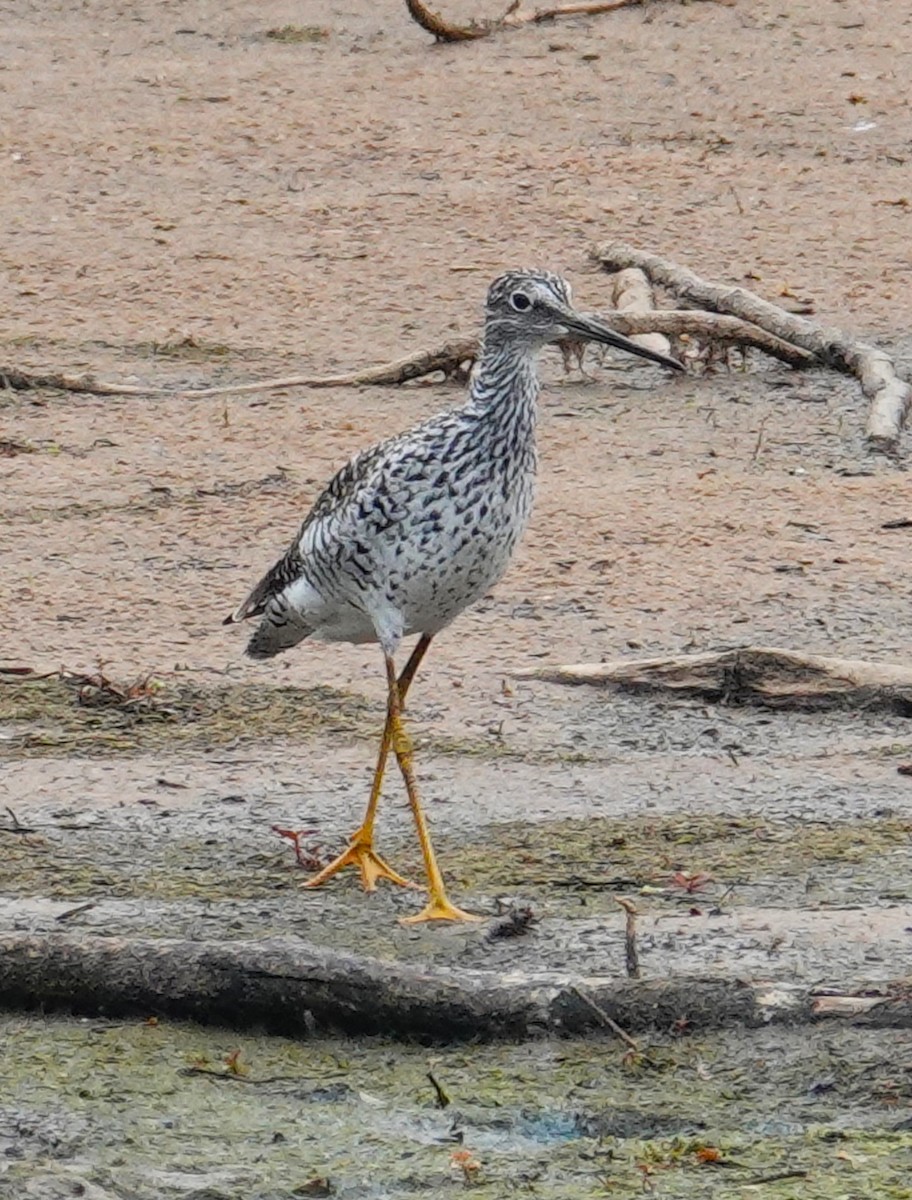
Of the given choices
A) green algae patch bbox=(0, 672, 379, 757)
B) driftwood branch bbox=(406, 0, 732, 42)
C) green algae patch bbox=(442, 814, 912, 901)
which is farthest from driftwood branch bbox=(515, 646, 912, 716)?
driftwood branch bbox=(406, 0, 732, 42)

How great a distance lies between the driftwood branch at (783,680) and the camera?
7.47 m

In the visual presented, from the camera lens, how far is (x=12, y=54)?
51.1 feet

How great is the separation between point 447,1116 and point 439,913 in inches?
37.2

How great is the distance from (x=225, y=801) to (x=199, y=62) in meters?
9.28

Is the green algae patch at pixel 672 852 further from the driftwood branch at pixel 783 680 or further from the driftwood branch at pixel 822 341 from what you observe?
the driftwood branch at pixel 822 341

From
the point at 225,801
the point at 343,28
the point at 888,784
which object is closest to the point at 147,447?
the point at 225,801

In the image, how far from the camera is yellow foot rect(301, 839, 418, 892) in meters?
6.37

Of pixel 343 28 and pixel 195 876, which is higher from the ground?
pixel 343 28

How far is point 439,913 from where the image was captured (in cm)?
607

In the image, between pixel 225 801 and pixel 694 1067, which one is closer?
pixel 694 1067

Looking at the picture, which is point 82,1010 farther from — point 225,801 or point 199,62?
point 199,62

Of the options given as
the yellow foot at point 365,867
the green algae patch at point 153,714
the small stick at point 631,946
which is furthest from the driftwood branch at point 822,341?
the small stick at point 631,946

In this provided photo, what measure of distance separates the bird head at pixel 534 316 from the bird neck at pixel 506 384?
30 millimetres

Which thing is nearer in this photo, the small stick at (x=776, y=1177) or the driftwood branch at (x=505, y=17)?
the small stick at (x=776, y=1177)
